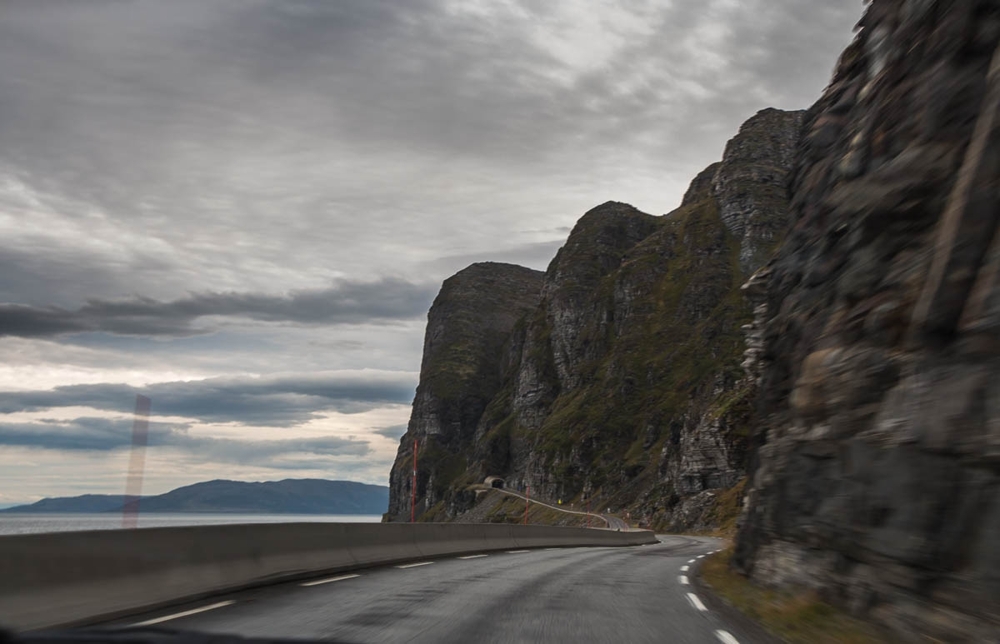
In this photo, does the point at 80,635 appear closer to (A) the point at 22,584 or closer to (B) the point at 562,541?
(A) the point at 22,584

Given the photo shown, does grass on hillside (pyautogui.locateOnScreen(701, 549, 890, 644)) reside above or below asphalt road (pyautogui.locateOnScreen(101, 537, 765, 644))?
below

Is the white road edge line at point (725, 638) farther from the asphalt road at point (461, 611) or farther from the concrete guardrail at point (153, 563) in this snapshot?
the concrete guardrail at point (153, 563)

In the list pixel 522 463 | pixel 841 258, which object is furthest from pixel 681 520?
pixel 522 463

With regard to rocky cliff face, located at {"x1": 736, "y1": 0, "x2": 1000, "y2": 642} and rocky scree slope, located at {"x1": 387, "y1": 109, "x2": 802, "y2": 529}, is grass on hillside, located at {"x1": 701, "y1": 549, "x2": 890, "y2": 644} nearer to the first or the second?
rocky cliff face, located at {"x1": 736, "y1": 0, "x2": 1000, "y2": 642}

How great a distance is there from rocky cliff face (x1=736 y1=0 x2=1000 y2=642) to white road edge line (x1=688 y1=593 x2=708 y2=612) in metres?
1.49

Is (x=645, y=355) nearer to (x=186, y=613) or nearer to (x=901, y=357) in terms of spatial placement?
(x=901, y=357)

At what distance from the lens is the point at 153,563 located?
940 cm

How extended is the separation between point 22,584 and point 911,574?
8652 mm

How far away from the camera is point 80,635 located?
2.83m

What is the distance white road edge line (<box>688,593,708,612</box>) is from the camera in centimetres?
1139

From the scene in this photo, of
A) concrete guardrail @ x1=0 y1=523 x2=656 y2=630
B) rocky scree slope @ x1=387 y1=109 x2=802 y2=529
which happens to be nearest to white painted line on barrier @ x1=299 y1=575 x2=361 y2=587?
concrete guardrail @ x1=0 y1=523 x2=656 y2=630

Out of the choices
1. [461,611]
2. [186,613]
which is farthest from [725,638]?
[186,613]

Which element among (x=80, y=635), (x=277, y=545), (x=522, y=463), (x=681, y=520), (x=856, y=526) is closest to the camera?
(x=80, y=635)

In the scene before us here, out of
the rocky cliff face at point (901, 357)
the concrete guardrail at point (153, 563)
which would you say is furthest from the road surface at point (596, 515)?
the rocky cliff face at point (901, 357)
